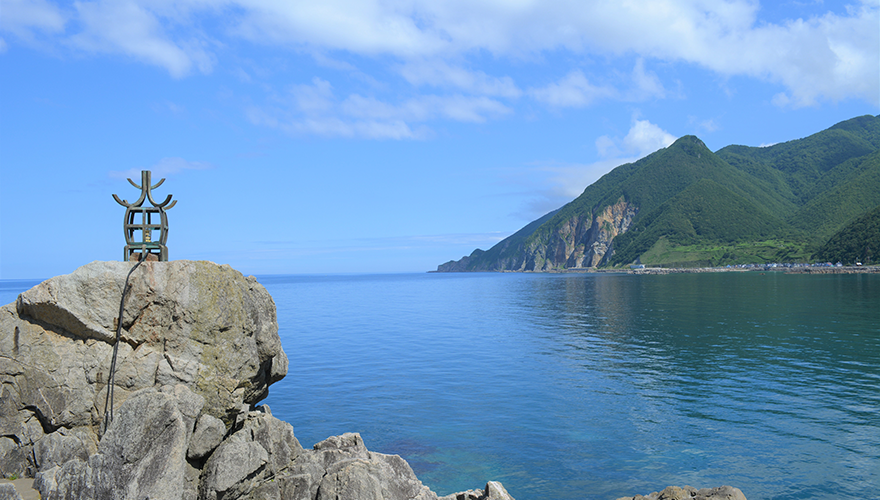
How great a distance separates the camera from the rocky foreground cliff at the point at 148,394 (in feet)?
50.1

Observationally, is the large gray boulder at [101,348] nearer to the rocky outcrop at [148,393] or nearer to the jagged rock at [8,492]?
the rocky outcrop at [148,393]

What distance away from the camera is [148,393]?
1559cm

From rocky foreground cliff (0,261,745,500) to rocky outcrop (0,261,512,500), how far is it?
0.12ft

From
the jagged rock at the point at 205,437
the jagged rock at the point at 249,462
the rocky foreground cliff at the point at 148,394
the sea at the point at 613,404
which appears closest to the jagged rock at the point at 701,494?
the rocky foreground cliff at the point at 148,394

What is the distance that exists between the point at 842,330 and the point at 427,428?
5417cm

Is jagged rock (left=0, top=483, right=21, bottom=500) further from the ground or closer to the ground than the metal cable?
closer to the ground

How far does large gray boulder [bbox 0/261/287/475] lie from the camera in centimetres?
1661

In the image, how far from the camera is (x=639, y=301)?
342 feet

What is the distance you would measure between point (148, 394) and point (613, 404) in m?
27.4

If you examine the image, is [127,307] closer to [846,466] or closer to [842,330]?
[846,466]

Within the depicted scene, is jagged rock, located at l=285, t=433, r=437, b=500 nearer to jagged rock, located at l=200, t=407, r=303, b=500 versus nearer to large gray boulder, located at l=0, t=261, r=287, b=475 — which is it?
jagged rock, located at l=200, t=407, r=303, b=500

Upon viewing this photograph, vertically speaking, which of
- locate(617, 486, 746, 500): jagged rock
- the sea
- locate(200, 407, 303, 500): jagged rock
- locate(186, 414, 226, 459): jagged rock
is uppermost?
locate(186, 414, 226, 459): jagged rock

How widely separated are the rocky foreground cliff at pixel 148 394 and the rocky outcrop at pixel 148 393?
4 centimetres

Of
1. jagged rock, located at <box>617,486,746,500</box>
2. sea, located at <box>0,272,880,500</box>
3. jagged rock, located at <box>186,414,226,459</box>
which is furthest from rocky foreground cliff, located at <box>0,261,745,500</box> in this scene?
sea, located at <box>0,272,880,500</box>
